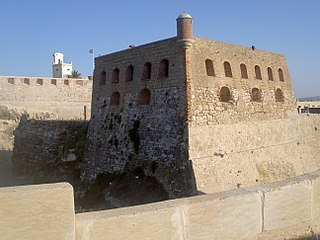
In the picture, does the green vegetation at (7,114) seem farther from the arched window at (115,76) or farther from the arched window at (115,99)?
the arched window at (115,76)

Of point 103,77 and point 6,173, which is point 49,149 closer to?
point 6,173

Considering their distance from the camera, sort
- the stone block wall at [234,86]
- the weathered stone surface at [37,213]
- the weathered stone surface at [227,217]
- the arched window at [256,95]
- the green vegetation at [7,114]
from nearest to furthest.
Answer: the weathered stone surface at [37,213] → the weathered stone surface at [227,217] → the stone block wall at [234,86] → the arched window at [256,95] → the green vegetation at [7,114]

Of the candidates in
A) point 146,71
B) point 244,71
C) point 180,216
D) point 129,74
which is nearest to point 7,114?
point 129,74

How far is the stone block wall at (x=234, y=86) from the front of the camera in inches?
585

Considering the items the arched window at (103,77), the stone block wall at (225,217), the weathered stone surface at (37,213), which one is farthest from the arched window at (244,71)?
the weathered stone surface at (37,213)

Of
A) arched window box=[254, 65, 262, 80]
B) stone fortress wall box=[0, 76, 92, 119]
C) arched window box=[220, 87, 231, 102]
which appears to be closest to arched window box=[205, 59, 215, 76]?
arched window box=[220, 87, 231, 102]

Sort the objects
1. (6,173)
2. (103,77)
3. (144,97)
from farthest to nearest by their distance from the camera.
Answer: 1. (6,173)
2. (103,77)
3. (144,97)

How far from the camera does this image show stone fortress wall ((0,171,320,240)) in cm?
310

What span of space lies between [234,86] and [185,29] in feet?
13.5

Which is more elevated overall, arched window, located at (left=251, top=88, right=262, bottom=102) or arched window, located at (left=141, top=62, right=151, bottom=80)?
arched window, located at (left=141, top=62, right=151, bottom=80)

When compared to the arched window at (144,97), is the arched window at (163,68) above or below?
above

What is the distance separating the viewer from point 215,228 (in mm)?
4027

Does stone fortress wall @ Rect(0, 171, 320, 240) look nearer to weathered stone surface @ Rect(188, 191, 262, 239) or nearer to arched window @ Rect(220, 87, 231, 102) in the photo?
weathered stone surface @ Rect(188, 191, 262, 239)

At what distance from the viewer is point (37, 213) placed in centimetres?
312
